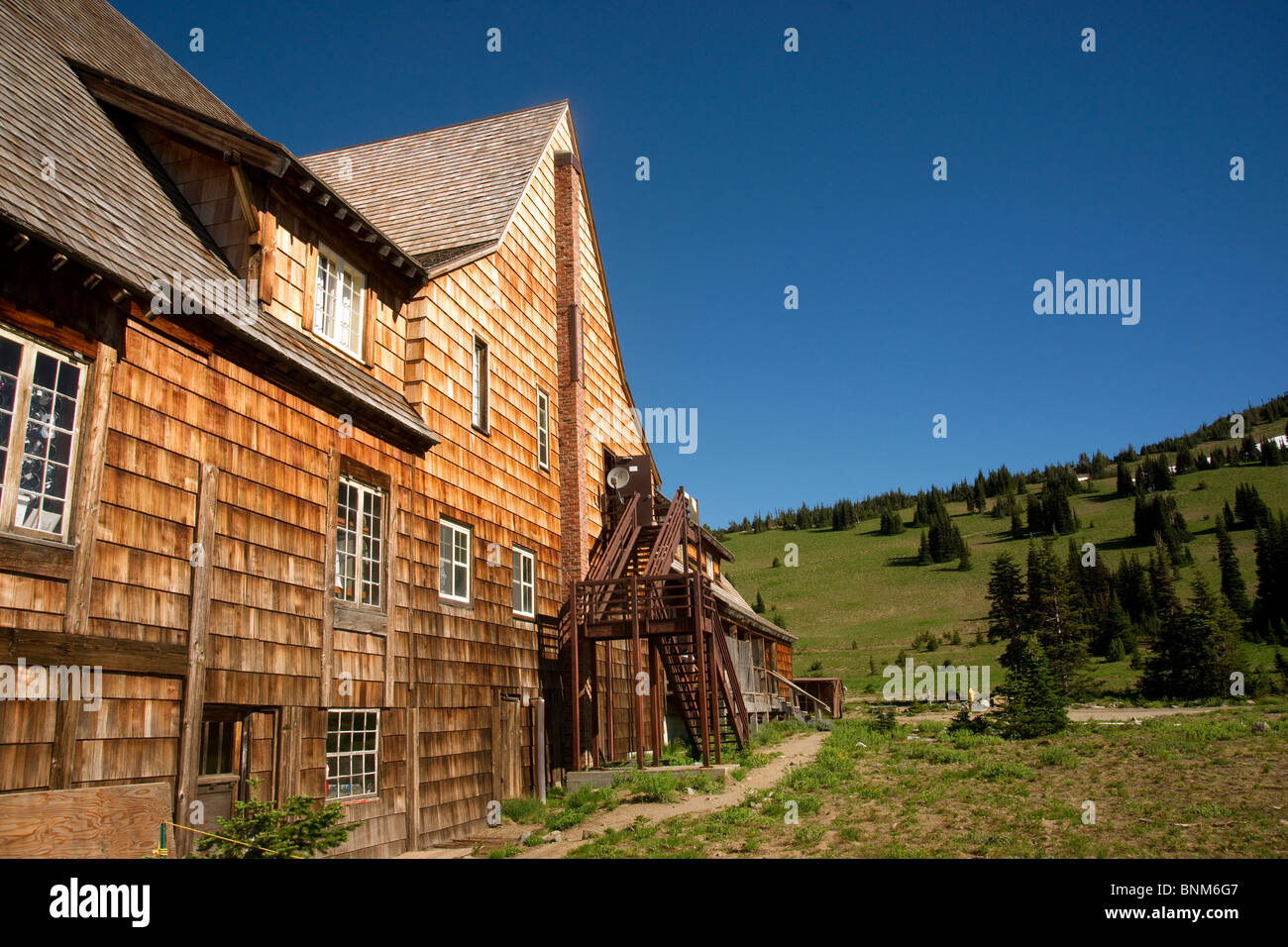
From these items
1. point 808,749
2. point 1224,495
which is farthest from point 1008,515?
point 808,749

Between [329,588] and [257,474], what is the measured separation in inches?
70.6

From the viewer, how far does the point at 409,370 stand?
13.9m

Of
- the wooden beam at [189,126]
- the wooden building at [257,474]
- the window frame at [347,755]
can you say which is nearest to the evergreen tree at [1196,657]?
the wooden building at [257,474]

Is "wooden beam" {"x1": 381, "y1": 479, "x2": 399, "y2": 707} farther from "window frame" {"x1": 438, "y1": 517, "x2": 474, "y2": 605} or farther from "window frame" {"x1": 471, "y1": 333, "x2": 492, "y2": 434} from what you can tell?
"window frame" {"x1": 471, "y1": 333, "x2": 492, "y2": 434}

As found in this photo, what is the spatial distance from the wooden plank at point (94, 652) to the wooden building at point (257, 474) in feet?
0.06

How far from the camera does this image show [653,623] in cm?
1791

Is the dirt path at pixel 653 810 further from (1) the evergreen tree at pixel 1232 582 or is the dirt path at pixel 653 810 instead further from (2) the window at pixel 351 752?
(1) the evergreen tree at pixel 1232 582

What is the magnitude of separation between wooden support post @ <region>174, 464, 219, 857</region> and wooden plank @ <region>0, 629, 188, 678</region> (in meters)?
0.17

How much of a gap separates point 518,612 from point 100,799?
34.1ft

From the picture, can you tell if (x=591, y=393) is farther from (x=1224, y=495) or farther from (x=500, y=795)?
(x=1224, y=495)

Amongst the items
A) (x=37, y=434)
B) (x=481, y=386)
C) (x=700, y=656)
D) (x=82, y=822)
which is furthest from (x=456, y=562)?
(x=82, y=822)

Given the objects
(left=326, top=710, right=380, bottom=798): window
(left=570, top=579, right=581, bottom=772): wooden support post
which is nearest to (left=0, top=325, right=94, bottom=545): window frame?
(left=326, top=710, right=380, bottom=798): window

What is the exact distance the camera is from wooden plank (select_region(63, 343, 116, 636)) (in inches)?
297
